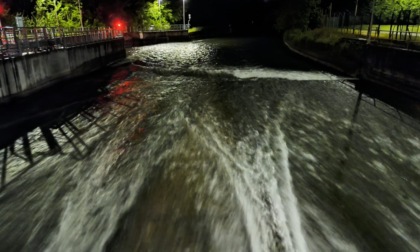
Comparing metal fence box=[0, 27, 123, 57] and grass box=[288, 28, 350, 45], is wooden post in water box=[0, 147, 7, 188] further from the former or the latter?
grass box=[288, 28, 350, 45]

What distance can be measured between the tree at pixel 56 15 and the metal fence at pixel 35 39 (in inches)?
602

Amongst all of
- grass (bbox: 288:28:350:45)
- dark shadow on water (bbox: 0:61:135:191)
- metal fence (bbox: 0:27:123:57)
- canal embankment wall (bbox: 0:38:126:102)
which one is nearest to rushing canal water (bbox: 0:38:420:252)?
dark shadow on water (bbox: 0:61:135:191)

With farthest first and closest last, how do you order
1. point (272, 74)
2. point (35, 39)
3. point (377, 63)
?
point (272, 74) → point (377, 63) → point (35, 39)

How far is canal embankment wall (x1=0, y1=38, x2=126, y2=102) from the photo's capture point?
18.5 meters

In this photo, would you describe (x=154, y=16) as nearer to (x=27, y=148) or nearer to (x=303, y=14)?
(x=303, y=14)

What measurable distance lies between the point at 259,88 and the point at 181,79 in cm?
703

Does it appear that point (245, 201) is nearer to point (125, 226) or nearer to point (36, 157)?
point (125, 226)

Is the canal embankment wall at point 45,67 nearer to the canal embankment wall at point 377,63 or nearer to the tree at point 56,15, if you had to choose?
the tree at point 56,15

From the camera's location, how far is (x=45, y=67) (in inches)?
896

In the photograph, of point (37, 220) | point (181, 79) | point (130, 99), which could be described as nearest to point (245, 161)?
point (37, 220)

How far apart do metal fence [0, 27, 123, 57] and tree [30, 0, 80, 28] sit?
1530 cm

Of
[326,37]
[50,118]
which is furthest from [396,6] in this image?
[50,118]

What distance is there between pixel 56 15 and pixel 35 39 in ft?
79.3

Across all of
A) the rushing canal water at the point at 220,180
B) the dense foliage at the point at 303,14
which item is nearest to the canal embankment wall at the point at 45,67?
the rushing canal water at the point at 220,180
